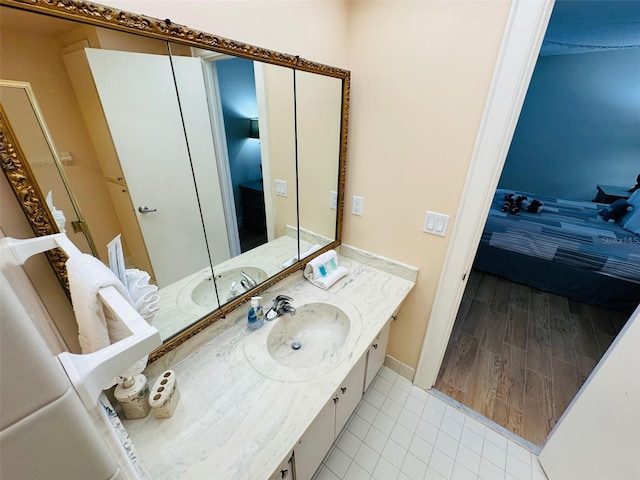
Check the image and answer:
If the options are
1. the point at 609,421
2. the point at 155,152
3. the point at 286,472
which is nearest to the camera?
the point at 155,152

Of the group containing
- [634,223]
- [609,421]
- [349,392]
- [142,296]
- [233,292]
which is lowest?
[349,392]

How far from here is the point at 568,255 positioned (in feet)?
8.03

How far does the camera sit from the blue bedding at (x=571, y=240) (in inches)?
90.1

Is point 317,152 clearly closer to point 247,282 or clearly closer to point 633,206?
point 247,282

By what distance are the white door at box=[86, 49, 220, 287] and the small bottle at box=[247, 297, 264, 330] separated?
10.9 inches

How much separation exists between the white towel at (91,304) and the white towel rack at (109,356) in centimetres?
2

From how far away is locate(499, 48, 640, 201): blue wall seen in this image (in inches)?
146

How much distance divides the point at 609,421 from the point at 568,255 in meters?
1.93

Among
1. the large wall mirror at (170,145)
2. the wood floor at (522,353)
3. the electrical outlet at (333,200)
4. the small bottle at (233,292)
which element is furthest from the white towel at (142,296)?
the wood floor at (522,353)

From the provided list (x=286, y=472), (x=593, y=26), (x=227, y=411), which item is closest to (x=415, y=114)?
→ (x=227, y=411)

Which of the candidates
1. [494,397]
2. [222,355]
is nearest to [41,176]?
[222,355]

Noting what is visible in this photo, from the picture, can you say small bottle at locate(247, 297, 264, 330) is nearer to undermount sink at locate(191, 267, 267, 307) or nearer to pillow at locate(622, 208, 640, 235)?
undermount sink at locate(191, 267, 267, 307)

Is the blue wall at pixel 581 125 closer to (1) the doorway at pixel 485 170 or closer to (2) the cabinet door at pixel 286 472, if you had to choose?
(1) the doorway at pixel 485 170

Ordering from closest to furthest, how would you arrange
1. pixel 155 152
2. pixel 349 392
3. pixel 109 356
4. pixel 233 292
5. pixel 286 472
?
1. pixel 109 356
2. pixel 155 152
3. pixel 286 472
4. pixel 233 292
5. pixel 349 392
